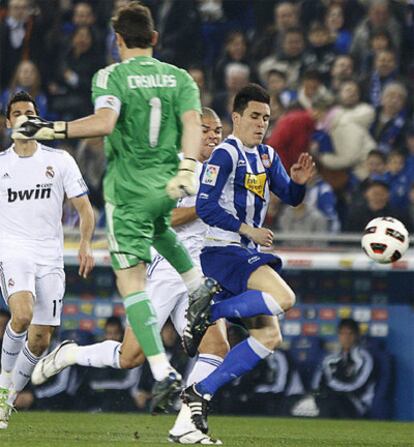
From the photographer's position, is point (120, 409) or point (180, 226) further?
point (120, 409)

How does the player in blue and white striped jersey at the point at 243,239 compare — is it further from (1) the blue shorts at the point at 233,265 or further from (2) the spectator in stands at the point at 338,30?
(2) the spectator in stands at the point at 338,30

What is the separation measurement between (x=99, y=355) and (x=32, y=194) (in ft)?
4.00

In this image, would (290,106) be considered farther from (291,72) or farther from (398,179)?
(398,179)

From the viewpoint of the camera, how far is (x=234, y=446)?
814 cm

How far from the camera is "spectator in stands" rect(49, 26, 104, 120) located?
1557 cm

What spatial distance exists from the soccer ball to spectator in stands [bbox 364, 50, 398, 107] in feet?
17.4

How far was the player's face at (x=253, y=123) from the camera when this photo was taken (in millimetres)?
8602

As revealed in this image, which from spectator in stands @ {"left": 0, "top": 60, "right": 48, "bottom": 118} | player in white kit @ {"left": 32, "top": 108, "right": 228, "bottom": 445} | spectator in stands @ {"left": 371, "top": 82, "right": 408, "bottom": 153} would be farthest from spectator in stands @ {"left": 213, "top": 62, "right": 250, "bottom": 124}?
player in white kit @ {"left": 32, "top": 108, "right": 228, "bottom": 445}

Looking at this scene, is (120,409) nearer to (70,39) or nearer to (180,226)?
(180,226)

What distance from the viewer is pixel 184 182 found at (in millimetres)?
7246

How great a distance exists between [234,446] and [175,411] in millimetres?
3977

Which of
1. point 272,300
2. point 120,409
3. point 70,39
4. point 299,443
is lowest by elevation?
point 120,409

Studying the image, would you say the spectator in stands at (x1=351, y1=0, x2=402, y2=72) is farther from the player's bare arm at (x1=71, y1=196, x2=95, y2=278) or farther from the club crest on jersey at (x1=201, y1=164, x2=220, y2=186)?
the club crest on jersey at (x1=201, y1=164, x2=220, y2=186)

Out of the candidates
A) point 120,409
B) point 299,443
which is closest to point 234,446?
point 299,443
